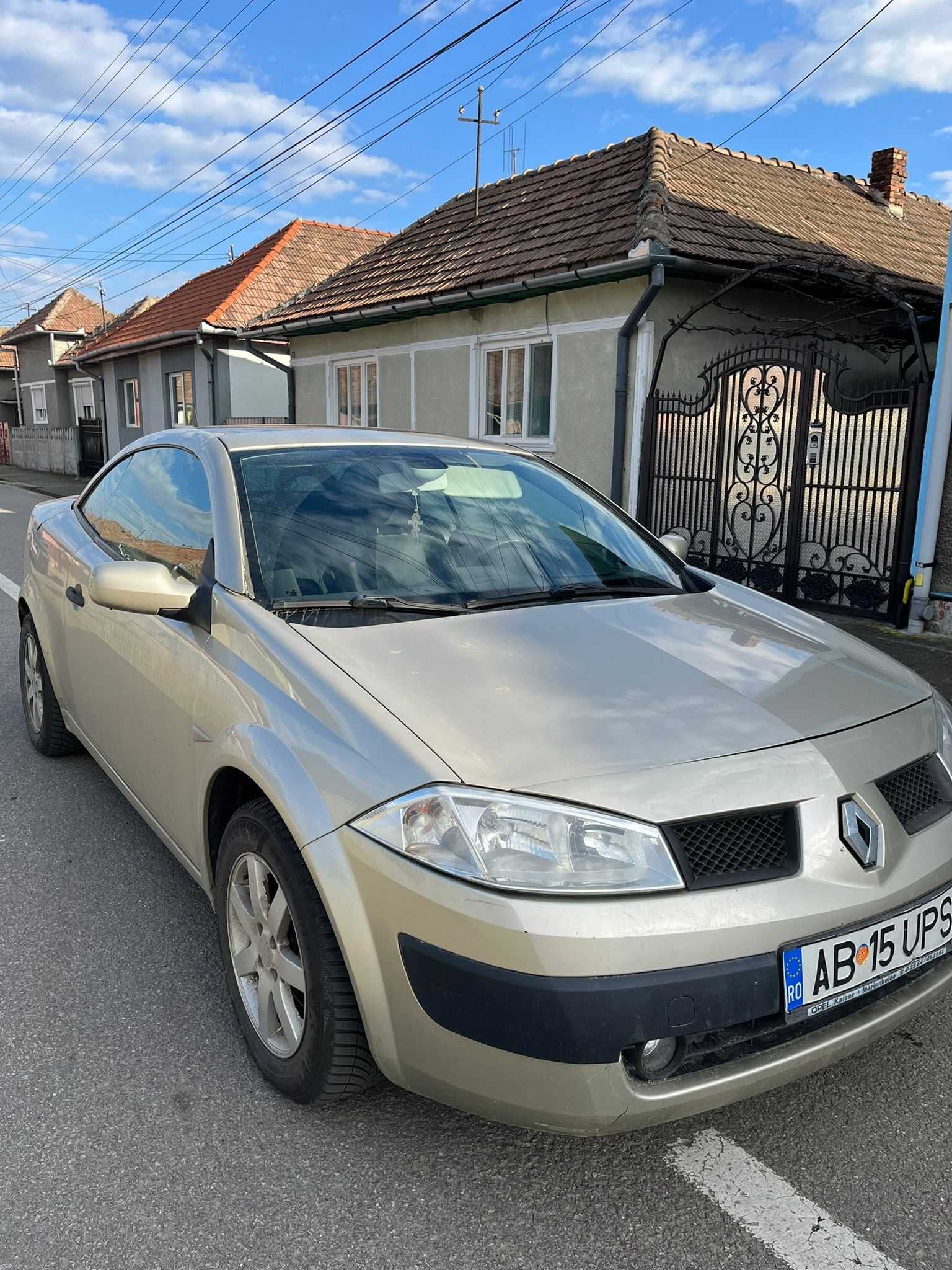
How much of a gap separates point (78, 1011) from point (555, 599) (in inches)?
67.8

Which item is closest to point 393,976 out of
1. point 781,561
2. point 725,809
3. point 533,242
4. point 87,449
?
point 725,809

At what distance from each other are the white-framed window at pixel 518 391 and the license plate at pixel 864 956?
9.30m

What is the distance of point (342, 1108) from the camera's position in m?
2.27

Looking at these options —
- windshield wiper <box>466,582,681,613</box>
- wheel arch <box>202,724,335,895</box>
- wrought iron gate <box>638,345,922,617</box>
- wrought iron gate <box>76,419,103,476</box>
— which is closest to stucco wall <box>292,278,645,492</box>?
wrought iron gate <box>638,345,922,617</box>

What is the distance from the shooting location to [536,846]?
185 cm

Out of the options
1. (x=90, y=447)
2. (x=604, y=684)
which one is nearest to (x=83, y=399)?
(x=90, y=447)

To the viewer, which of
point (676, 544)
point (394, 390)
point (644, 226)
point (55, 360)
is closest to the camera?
point (676, 544)

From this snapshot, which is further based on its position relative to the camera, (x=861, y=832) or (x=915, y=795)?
(x=915, y=795)

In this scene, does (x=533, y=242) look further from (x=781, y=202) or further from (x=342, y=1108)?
(x=342, y=1108)

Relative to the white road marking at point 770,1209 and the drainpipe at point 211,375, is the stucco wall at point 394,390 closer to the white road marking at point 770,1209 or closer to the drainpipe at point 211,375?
the drainpipe at point 211,375

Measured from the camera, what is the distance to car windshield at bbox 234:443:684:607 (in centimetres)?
276

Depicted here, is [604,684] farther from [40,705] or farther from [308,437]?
[40,705]

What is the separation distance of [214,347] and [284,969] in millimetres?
19342

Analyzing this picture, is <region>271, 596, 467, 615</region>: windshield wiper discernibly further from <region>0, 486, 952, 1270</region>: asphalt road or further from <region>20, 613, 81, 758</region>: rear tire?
<region>20, 613, 81, 758</region>: rear tire
